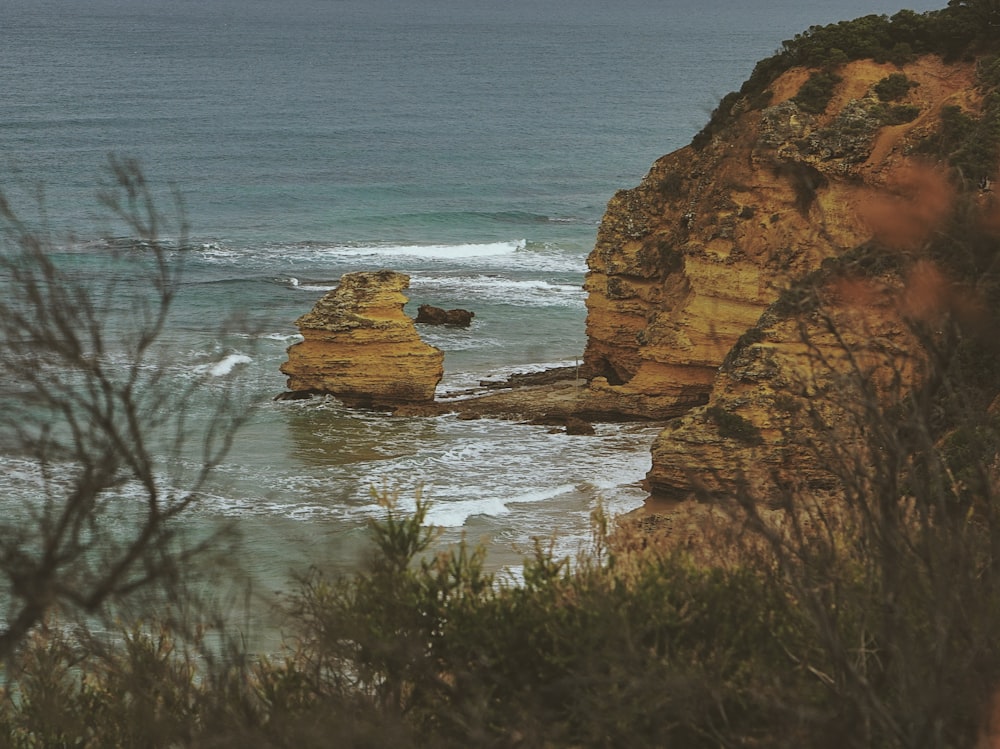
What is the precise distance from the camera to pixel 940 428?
19.5m

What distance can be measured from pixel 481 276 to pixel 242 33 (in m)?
136

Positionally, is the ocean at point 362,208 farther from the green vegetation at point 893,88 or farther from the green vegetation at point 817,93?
the green vegetation at point 893,88

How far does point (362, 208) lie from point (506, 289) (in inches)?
727

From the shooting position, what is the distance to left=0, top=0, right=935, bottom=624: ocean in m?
26.8

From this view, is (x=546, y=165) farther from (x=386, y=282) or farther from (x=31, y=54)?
(x=31, y=54)

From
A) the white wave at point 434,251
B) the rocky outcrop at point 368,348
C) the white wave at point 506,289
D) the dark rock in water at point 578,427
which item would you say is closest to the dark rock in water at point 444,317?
the white wave at point 506,289

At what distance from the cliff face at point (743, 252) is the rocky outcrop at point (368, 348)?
4.53 meters

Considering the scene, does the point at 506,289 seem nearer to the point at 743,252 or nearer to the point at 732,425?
the point at 743,252

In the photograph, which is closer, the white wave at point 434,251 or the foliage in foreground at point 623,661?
the foliage in foreground at point 623,661

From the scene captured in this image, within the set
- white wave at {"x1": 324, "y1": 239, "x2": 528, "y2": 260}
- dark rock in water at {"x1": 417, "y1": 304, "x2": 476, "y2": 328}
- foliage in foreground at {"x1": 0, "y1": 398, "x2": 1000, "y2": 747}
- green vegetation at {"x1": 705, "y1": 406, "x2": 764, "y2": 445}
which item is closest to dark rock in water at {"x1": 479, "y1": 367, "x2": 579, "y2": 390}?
dark rock in water at {"x1": 417, "y1": 304, "x2": 476, "y2": 328}

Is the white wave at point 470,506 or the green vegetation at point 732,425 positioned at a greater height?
the green vegetation at point 732,425

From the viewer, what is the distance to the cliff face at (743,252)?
912 inches

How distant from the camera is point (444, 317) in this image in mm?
44406

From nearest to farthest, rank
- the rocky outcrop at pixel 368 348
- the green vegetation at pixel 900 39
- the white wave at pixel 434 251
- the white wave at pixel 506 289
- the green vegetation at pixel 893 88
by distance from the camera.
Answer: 1. the green vegetation at pixel 893 88
2. the green vegetation at pixel 900 39
3. the rocky outcrop at pixel 368 348
4. the white wave at pixel 506 289
5. the white wave at pixel 434 251
